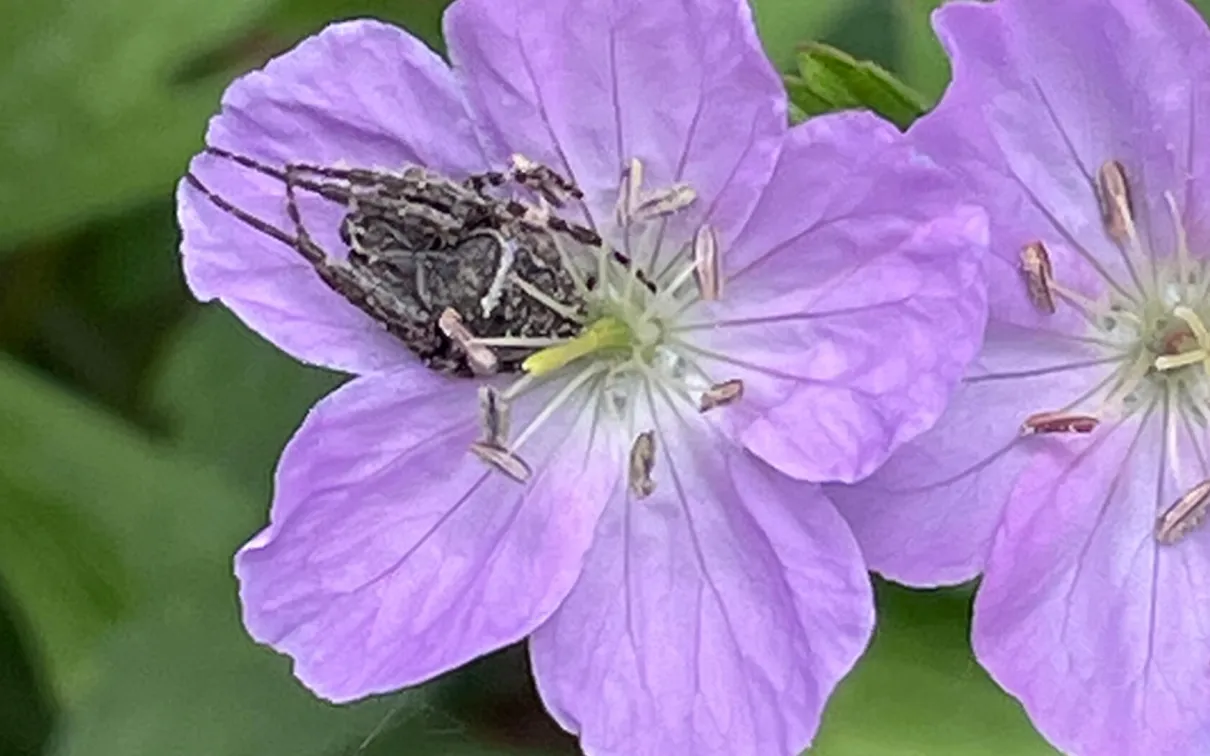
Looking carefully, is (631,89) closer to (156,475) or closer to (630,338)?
(630,338)

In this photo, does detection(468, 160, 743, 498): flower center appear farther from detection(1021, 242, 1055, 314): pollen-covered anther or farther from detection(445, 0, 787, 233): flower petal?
detection(1021, 242, 1055, 314): pollen-covered anther

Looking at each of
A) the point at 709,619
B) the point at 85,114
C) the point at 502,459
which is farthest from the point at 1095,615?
the point at 85,114

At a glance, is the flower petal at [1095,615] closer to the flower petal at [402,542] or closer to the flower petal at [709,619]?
the flower petal at [709,619]

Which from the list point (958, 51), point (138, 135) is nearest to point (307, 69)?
point (958, 51)

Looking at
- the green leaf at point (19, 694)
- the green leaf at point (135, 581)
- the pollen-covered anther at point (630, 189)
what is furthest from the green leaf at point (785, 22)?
the green leaf at point (19, 694)

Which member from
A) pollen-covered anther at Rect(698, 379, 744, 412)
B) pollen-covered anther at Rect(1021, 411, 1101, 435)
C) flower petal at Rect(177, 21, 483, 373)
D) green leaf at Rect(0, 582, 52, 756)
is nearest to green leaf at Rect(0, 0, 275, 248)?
green leaf at Rect(0, 582, 52, 756)
